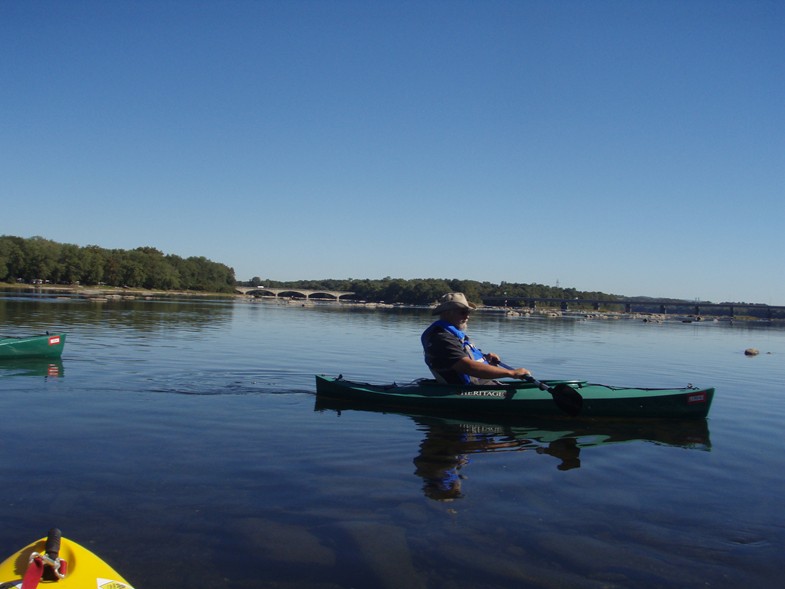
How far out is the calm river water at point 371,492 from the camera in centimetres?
549

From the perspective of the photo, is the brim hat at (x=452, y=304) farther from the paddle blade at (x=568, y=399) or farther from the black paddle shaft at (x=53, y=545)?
the black paddle shaft at (x=53, y=545)

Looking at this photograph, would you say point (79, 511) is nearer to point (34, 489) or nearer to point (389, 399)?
point (34, 489)

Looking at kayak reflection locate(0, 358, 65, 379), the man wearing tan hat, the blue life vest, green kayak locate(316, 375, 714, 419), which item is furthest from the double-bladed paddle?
kayak reflection locate(0, 358, 65, 379)

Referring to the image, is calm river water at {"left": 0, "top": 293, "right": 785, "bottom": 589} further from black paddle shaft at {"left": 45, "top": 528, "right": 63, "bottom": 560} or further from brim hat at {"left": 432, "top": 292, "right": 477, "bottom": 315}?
brim hat at {"left": 432, "top": 292, "right": 477, "bottom": 315}

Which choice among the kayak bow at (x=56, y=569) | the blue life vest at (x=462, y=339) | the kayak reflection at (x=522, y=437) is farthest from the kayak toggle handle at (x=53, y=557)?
the blue life vest at (x=462, y=339)

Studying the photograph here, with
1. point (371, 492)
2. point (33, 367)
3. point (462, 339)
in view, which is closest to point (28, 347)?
point (33, 367)

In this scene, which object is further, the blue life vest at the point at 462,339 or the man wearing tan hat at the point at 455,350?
the blue life vest at the point at 462,339

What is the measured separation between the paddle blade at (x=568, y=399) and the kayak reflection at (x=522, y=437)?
32 cm

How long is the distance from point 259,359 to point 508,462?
14.6 m

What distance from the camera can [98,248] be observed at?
143 metres

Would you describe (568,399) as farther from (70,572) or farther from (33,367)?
(33,367)

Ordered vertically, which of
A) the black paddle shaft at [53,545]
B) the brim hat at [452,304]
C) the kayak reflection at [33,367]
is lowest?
the kayak reflection at [33,367]

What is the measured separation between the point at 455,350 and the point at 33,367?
1174 cm

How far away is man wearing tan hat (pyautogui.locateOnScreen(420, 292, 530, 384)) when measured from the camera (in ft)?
38.0
